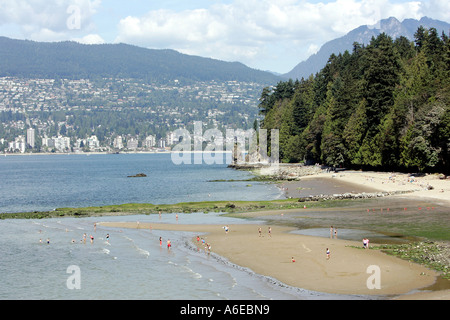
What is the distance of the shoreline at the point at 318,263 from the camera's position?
1179 inches

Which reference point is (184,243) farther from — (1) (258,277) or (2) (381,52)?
(2) (381,52)

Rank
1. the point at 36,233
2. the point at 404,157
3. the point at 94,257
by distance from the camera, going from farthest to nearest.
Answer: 1. the point at 404,157
2. the point at 36,233
3. the point at 94,257

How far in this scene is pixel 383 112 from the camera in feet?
328

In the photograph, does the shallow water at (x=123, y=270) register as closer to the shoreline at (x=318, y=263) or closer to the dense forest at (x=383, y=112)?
the shoreline at (x=318, y=263)

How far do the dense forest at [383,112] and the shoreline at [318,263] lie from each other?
121 ft

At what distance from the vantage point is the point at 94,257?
1682 inches

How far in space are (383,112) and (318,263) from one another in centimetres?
7020

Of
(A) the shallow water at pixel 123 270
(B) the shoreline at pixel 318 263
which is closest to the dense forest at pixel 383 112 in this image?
(B) the shoreline at pixel 318 263

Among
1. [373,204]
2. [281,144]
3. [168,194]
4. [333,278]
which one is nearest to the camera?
[333,278]

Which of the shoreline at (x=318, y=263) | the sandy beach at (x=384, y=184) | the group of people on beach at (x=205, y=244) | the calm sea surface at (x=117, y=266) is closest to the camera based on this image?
the shoreline at (x=318, y=263)

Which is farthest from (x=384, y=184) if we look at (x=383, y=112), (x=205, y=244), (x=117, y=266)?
(x=117, y=266)

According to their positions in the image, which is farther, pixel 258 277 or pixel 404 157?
pixel 404 157
